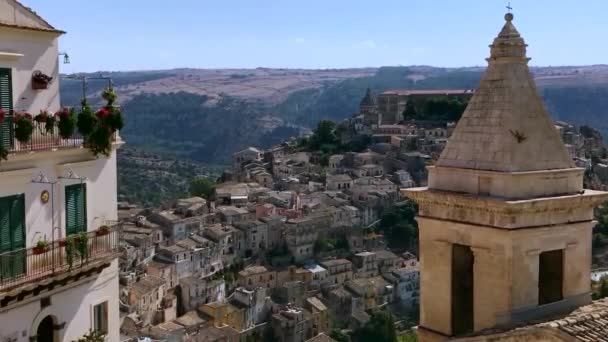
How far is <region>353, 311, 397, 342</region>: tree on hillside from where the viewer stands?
64812 millimetres

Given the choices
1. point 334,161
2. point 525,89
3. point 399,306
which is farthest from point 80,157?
point 334,161

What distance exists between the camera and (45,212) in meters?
11.1

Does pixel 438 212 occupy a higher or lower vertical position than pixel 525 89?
lower

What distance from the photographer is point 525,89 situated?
9375 mm

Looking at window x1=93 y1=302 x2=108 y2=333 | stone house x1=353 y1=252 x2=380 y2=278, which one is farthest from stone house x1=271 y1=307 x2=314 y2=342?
window x1=93 y1=302 x2=108 y2=333

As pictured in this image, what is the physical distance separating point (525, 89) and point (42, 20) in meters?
6.62

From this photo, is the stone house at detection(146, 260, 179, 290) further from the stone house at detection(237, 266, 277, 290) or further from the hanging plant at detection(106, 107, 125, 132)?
the hanging plant at detection(106, 107, 125, 132)

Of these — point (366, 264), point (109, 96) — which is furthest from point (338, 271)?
point (109, 96)

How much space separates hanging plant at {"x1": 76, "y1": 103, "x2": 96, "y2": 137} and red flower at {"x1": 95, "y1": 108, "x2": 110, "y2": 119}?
7.4 inches

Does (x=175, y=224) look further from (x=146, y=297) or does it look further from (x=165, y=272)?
(x=146, y=297)

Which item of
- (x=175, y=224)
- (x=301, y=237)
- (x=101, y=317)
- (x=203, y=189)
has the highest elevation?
(x=101, y=317)

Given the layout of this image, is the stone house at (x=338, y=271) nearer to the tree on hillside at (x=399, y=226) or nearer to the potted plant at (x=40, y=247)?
the tree on hillside at (x=399, y=226)

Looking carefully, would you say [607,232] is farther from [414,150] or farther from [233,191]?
[233,191]

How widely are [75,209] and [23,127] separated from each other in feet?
5.80
